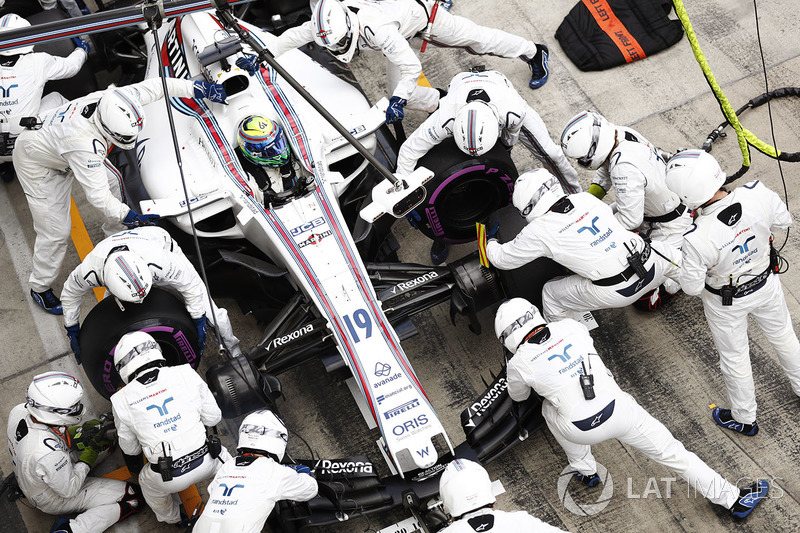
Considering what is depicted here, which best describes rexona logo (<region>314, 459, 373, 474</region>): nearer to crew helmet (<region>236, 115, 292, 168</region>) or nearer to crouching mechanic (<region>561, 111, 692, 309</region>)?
crew helmet (<region>236, 115, 292, 168</region>)

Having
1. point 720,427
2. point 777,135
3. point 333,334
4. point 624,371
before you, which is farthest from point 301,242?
point 777,135

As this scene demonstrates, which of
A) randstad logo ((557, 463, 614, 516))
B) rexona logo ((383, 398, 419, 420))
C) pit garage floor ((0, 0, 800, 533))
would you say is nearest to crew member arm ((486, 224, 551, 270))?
pit garage floor ((0, 0, 800, 533))

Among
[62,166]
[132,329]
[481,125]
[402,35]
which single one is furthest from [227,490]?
[402,35]

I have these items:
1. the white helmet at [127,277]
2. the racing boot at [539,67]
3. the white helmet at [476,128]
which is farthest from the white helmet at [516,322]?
the racing boot at [539,67]

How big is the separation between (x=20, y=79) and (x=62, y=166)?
1011mm

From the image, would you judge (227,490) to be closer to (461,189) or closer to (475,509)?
(475,509)

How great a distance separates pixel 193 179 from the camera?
23.1 ft

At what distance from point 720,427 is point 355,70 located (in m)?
5.07

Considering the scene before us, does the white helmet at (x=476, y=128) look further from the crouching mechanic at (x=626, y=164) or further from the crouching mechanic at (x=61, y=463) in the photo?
the crouching mechanic at (x=61, y=463)

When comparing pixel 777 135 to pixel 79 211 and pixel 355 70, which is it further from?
pixel 79 211

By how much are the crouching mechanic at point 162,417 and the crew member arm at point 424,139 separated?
2266mm

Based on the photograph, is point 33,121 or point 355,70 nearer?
point 33,121

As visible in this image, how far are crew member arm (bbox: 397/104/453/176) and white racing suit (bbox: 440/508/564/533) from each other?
2775mm

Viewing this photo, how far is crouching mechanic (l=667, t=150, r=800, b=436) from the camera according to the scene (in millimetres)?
5961
